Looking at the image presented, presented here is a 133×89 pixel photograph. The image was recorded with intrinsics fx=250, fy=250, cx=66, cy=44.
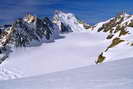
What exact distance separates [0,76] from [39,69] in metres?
21.6

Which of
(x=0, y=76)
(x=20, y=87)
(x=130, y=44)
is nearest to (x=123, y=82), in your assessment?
(x=20, y=87)

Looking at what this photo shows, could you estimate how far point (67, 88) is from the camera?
10914 millimetres

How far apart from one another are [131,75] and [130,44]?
1822 inches

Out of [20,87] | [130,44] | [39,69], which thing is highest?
[20,87]

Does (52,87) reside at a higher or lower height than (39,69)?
higher

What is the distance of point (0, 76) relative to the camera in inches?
4545

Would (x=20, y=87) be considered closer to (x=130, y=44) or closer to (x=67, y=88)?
(x=67, y=88)

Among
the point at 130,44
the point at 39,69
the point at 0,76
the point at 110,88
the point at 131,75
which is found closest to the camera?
the point at 110,88

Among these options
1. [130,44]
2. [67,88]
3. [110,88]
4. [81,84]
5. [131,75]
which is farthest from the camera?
[130,44]

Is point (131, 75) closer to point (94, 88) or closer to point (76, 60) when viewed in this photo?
point (94, 88)

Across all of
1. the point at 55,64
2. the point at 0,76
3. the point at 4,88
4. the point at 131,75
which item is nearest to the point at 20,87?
the point at 4,88

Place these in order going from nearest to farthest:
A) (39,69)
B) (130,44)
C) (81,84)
Answer: (81,84) < (130,44) < (39,69)

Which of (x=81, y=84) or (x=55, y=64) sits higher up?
(x=81, y=84)

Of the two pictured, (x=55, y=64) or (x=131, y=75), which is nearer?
(x=131, y=75)
